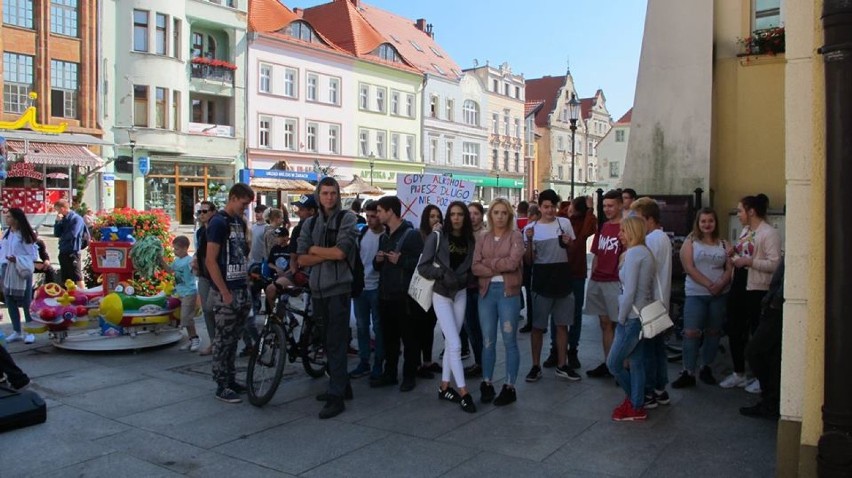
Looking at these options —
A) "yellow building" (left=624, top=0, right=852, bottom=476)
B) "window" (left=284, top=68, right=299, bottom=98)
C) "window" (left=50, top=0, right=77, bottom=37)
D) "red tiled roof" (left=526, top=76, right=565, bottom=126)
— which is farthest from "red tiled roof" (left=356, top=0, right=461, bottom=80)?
"yellow building" (left=624, top=0, right=852, bottom=476)

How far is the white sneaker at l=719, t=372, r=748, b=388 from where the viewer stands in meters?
6.82

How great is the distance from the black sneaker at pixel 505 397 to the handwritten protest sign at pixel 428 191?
3.74m

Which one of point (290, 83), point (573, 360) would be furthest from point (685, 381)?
point (290, 83)

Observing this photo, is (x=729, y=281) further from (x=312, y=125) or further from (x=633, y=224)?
(x=312, y=125)

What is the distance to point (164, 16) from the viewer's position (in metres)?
35.4

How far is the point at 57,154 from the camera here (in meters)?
30.7

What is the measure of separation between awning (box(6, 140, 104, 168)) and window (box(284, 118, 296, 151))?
12.2m

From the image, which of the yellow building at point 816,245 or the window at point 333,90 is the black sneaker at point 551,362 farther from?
the window at point 333,90

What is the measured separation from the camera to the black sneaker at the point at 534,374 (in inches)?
277

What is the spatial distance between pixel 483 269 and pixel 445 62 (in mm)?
53970

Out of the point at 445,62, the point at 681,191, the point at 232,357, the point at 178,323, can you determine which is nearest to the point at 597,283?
the point at 232,357

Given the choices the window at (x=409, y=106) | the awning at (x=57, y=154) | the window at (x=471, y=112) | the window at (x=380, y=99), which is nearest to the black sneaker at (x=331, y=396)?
the awning at (x=57, y=154)

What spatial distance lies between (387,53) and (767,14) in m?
41.5

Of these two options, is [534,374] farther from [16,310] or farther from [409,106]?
[409,106]
